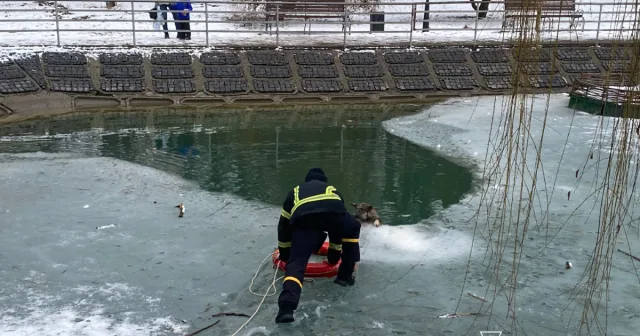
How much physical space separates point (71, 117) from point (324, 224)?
8.72 meters

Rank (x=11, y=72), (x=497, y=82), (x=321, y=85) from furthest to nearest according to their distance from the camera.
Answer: (x=497, y=82) → (x=321, y=85) → (x=11, y=72)

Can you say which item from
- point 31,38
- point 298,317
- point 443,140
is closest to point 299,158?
point 443,140

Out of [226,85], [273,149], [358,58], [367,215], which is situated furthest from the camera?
[358,58]

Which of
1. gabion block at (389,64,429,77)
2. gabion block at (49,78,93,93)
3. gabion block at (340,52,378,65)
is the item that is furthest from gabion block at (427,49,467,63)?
gabion block at (49,78,93,93)

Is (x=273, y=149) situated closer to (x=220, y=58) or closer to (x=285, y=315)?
(x=220, y=58)

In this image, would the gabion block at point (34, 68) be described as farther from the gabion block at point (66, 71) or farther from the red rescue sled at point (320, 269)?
the red rescue sled at point (320, 269)

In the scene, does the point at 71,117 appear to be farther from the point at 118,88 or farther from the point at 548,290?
the point at 548,290

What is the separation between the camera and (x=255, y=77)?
1426 cm

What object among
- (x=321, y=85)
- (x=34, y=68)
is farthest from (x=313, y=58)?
(x=34, y=68)

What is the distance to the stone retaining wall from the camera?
1333 centimetres

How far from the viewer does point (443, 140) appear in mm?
11031

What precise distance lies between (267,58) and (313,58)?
41.0 inches

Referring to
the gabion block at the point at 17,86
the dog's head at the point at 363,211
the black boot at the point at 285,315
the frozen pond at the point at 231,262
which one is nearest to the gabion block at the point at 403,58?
the frozen pond at the point at 231,262

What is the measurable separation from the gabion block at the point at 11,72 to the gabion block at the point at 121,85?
158 cm
